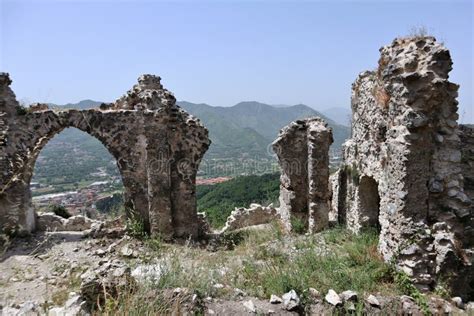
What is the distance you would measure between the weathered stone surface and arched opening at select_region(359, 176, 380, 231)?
14.6ft

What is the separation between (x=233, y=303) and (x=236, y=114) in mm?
186181

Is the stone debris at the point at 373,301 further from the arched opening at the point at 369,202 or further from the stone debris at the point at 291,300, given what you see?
the arched opening at the point at 369,202

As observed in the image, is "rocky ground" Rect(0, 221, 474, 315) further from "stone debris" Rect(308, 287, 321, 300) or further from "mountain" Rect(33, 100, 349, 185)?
"mountain" Rect(33, 100, 349, 185)

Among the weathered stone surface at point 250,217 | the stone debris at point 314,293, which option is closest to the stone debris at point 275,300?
the stone debris at point 314,293

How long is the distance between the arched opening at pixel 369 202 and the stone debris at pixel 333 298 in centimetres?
463

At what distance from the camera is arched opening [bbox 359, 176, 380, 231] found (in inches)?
353

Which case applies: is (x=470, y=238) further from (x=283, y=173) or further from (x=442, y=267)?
(x=283, y=173)

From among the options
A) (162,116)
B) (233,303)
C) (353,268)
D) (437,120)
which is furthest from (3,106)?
(437,120)

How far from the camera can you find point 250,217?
13.5 meters

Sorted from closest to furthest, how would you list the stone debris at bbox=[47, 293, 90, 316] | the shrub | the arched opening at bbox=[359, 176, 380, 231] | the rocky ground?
the stone debris at bbox=[47, 293, 90, 316] → the rocky ground → the arched opening at bbox=[359, 176, 380, 231] → the shrub

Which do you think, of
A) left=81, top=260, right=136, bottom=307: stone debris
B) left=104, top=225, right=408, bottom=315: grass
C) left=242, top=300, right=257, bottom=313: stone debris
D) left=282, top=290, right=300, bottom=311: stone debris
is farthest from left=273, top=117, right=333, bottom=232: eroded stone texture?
left=81, top=260, right=136, bottom=307: stone debris

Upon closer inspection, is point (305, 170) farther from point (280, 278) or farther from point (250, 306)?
point (250, 306)

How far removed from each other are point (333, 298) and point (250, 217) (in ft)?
29.4

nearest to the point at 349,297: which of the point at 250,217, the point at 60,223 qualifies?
the point at 250,217
